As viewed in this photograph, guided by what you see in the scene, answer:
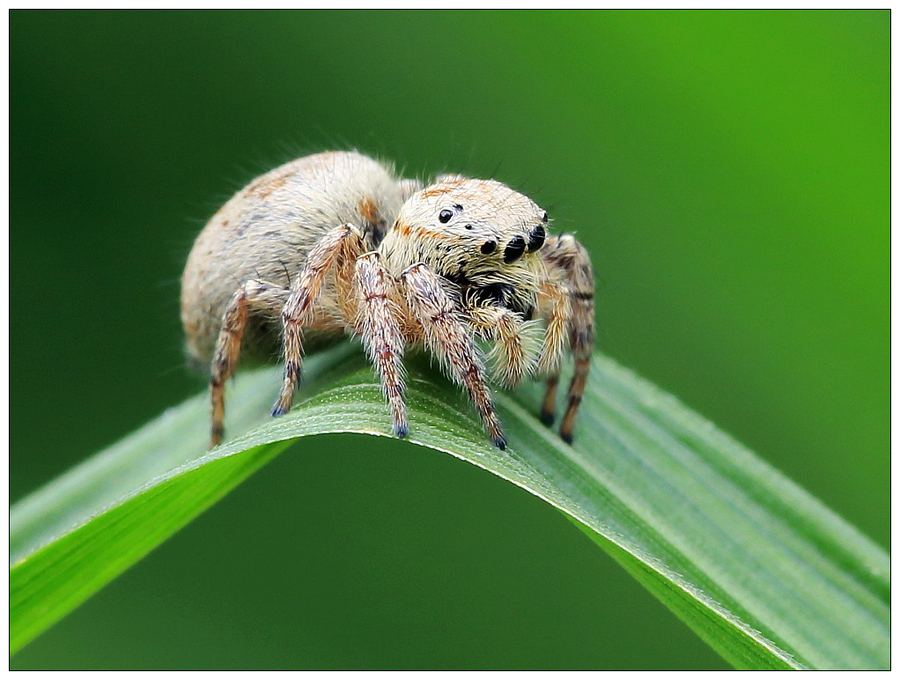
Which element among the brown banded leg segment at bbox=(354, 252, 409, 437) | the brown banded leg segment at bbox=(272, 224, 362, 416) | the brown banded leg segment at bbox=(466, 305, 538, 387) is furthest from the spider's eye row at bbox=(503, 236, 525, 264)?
the brown banded leg segment at bbox=(272, 224, 362, 416)

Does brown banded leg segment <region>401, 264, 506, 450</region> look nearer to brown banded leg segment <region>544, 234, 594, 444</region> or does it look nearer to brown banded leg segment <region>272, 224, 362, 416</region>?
brown banded leg segment <region>272, 224, 362, 416</region>

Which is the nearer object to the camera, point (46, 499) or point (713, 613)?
point (713, 613)

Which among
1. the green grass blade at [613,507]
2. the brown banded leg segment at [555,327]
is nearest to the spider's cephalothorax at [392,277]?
the brown banded leg segment at [555,327]

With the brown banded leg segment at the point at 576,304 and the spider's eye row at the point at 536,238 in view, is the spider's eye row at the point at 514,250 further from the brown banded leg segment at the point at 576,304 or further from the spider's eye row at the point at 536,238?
the brown banded leg segment at the point at 576,304

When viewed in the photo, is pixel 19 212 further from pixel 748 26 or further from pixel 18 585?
pixel 748 26

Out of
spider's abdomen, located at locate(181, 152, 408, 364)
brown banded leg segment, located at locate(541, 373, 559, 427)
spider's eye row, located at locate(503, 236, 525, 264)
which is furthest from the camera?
brown banded leg segment, located at locate(541, 373, 559, 427)

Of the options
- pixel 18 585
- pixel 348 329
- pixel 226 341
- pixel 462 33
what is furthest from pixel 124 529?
pixel 462 33

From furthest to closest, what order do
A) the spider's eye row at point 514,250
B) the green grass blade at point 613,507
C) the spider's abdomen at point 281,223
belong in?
the spider's abdomen at point 281,223 < the spider's eye row at point 514,250 < the green grass blade at point 613,507
